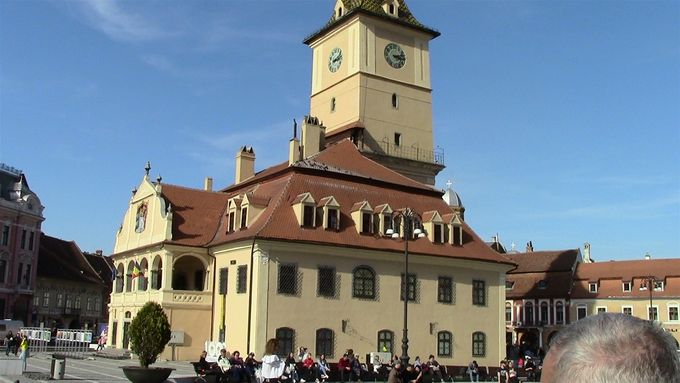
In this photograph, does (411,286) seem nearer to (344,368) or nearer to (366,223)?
(366,223)

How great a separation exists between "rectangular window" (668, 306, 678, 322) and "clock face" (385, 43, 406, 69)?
1203 inches

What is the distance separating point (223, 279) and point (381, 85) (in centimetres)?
2004

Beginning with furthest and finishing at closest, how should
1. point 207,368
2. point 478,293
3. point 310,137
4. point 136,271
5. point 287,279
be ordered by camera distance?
point 310,137
point 136,271
point 478,293
point 287,279
point 207,368

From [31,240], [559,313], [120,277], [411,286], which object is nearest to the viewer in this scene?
[411,286]

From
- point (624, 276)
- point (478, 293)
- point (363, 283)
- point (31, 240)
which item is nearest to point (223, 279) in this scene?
point (363, 283)

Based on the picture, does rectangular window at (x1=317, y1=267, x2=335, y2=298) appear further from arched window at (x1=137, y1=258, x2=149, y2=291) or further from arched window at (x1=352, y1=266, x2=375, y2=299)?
arched window at (x1=137, y1=258, x2=149, y2=291)

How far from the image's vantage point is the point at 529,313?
69.2 meters

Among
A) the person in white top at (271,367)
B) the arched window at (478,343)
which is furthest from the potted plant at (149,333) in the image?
the arched window at (478,343)

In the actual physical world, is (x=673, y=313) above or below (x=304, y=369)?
above

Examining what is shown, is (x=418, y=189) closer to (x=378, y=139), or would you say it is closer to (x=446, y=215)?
(x=446, y=215)

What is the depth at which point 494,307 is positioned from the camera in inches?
1658

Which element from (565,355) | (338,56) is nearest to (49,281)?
(338,56)

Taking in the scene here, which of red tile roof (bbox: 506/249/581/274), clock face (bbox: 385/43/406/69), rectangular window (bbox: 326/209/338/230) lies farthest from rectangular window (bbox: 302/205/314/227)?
red tile roof (bbox: 506/249/581/274)

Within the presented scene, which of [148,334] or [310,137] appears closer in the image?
[148,334]
